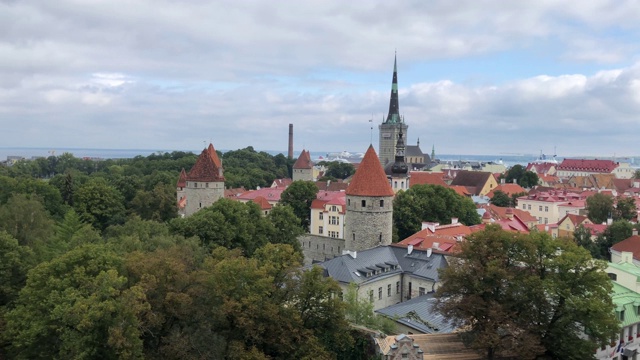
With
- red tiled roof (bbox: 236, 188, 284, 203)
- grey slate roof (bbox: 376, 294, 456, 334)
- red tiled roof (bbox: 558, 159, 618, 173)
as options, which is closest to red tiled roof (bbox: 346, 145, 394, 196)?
grey slate roof (bbox: 376, 294, 456, 334)

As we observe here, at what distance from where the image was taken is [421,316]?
25781mm

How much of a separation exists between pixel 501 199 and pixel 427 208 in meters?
29.2

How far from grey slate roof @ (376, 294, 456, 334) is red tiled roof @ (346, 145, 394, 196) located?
456 inches

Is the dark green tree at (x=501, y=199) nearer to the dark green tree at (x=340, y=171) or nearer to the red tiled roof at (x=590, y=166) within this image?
the dark green tree at (x=340, y=171)

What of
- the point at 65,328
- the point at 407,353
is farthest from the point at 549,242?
the point at 65,328

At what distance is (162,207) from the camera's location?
50344 mm

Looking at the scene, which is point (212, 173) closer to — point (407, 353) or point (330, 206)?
point (330, 206)

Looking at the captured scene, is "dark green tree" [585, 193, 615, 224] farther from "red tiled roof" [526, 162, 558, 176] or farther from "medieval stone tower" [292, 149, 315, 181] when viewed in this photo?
"red tiled roof" [526, 162, 558, 176]

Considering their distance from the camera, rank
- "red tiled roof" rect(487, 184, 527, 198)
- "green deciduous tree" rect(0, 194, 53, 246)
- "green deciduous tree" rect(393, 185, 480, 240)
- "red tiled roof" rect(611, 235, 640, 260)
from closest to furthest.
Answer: "green deciduous tree" rect(0, 194, 53, 246) → "red tiled roof" rect(611, 235, 640, 260) → "green deciduous tree" rect(393, 185, 480, 240) → "red tiled roof" rect(487, 184, 527, 198)

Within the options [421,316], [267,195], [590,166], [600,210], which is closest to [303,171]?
[267,195]

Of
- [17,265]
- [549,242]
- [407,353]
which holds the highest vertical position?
[549,242]

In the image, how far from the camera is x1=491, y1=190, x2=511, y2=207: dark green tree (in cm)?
7525

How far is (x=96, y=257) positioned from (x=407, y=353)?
12416 mm

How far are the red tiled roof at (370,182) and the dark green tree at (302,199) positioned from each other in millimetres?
14898
